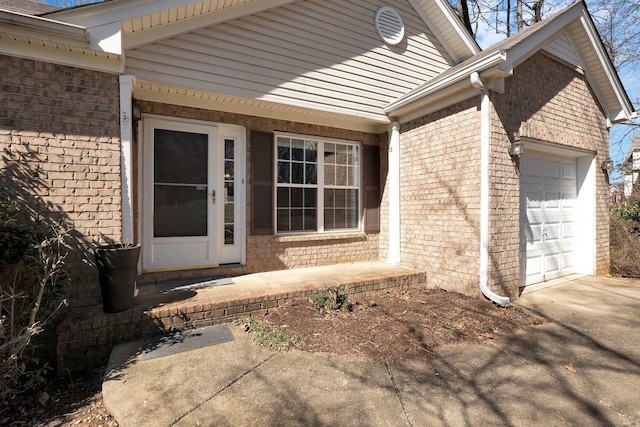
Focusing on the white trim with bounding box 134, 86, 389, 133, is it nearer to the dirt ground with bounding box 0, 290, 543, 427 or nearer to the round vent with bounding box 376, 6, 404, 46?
the round vent with bounding box 376, 6, 404, 46

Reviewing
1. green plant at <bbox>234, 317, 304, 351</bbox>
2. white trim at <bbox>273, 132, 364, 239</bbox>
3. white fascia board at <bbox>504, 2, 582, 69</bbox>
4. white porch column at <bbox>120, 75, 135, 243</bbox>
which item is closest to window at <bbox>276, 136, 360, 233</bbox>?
white trim at <bbox>273, 132, 364, 239</bbox>

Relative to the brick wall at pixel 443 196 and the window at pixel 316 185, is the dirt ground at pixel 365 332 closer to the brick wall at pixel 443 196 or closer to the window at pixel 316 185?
the brick wall at pixel 443 196

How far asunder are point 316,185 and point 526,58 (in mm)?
4033

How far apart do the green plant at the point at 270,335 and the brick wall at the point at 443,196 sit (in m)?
2.95

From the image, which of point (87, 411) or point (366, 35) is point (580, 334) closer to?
point (87, 411)

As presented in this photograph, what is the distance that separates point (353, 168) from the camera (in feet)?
21.7

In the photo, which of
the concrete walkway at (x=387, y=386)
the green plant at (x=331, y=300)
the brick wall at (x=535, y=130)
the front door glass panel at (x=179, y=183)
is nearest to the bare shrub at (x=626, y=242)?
the brick wall at (x=535, y=130)

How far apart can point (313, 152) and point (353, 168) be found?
3.20 ft

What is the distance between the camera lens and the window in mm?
5891

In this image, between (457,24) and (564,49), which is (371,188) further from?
(564,49)

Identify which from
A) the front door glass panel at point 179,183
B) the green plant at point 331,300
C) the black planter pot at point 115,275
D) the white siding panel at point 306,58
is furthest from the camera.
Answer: the front door glass panel at point 179,183

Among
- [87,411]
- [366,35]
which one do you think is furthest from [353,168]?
[87,411]

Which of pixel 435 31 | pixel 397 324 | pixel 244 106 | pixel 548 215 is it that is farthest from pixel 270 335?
pixel 435 31

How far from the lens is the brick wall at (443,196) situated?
4.82 m
